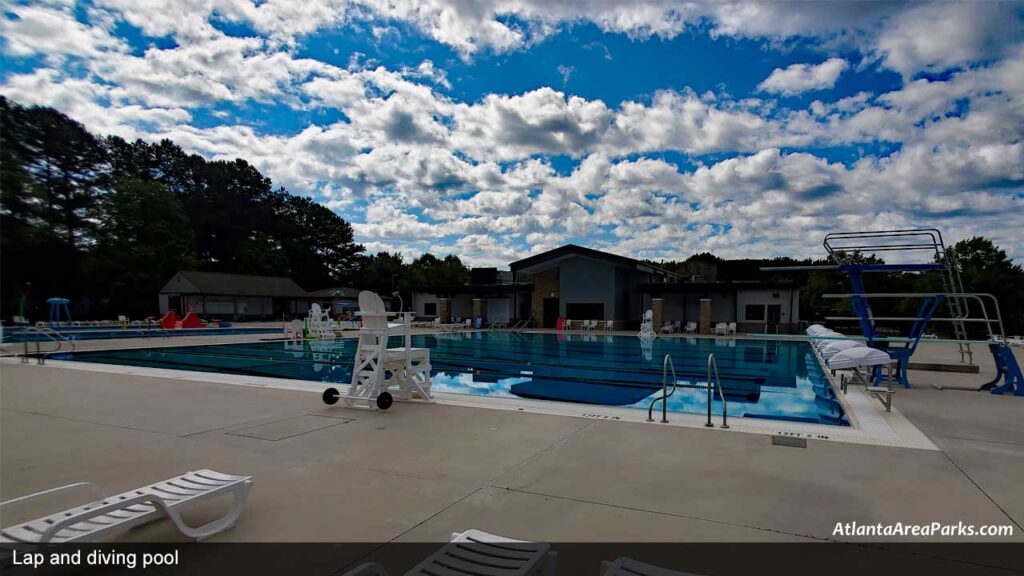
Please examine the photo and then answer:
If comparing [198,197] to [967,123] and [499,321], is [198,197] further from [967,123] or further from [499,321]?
[967,123]

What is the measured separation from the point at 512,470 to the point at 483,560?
2006 mm

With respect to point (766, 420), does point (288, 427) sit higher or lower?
higher

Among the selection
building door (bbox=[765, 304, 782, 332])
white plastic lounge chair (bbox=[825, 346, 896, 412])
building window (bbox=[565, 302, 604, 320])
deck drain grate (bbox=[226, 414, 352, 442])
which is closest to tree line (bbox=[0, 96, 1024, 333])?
building door (bbox=[765, 304, 782, 332])

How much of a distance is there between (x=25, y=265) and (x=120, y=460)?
2.13 meters

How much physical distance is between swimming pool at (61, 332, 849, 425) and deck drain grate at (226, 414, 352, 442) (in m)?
3.08

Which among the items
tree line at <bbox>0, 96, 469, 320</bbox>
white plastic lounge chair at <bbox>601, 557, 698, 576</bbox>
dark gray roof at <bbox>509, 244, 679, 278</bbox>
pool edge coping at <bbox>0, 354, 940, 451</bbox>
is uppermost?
tree line at <bbox>0, 96, 469, 320</bbox>

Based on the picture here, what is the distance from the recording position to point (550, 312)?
30281mm

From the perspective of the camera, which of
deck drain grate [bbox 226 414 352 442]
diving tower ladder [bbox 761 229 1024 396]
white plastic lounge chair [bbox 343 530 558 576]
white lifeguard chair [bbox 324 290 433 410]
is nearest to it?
white plastic lounge chair [bbox 343 530 558 576]

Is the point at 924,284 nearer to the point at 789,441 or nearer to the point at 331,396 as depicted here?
the point at 789,441

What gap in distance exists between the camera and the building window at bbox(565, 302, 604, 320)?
28375 mm

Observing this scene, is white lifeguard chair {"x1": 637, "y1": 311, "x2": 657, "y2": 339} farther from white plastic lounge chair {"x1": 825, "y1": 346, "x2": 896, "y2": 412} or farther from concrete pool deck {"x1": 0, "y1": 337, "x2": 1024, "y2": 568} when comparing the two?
concrete pool deck {"x1": 0, "y1": 337, "x2": 1024, "y2": 568}

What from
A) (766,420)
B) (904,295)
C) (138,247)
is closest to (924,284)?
(904,295)

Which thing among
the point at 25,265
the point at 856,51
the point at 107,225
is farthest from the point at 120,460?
the point at 107,225

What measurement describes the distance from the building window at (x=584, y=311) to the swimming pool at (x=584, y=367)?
6.42 meters
